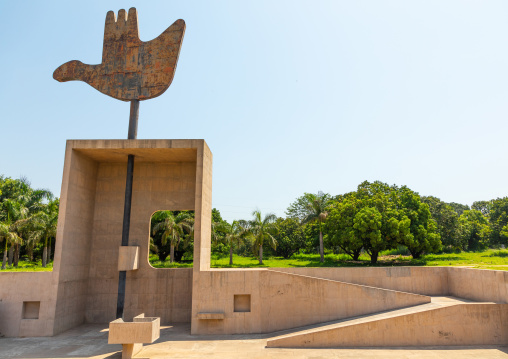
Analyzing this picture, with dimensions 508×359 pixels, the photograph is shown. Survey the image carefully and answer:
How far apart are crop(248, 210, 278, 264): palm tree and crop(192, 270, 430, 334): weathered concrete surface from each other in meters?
19.3

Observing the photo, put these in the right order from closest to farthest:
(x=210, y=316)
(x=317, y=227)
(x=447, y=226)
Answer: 1. (x=210, y=316)
2. (x=317, y=227)
3. (x=447, y=226)

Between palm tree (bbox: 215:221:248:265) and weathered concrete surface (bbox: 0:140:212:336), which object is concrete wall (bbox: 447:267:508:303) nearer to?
weathered concrete surface (bbox: 0:140:212:336)

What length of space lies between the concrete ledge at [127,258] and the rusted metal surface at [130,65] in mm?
6257

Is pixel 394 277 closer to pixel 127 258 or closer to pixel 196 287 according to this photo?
pixel 196 287

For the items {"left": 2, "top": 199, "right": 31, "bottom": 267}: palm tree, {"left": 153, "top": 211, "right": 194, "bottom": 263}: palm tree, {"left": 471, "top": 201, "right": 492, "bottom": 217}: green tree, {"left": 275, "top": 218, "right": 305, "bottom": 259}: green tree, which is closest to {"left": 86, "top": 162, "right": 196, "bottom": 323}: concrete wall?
{"left": 153, "top": 211, "right": 194, "bottom": 263}: palm tree

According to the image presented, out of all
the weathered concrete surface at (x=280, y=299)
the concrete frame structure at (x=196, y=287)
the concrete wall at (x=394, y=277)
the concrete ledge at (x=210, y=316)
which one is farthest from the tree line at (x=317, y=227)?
the concrete ledge at (x=210, y=316)

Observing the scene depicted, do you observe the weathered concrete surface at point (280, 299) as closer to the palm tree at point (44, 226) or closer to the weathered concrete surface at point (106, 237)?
the weathered concrete surface at point (106, 237)

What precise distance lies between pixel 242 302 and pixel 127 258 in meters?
4.98

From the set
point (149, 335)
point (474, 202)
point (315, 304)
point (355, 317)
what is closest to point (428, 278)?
point (355, 317)

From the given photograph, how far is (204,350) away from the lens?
34.8ft

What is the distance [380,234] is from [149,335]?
19656 millimetres

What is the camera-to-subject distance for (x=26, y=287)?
12602mm

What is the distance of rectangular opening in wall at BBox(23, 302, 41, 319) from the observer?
496 inches

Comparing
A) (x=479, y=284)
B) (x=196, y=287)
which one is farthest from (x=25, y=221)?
(x=479, y=284)
